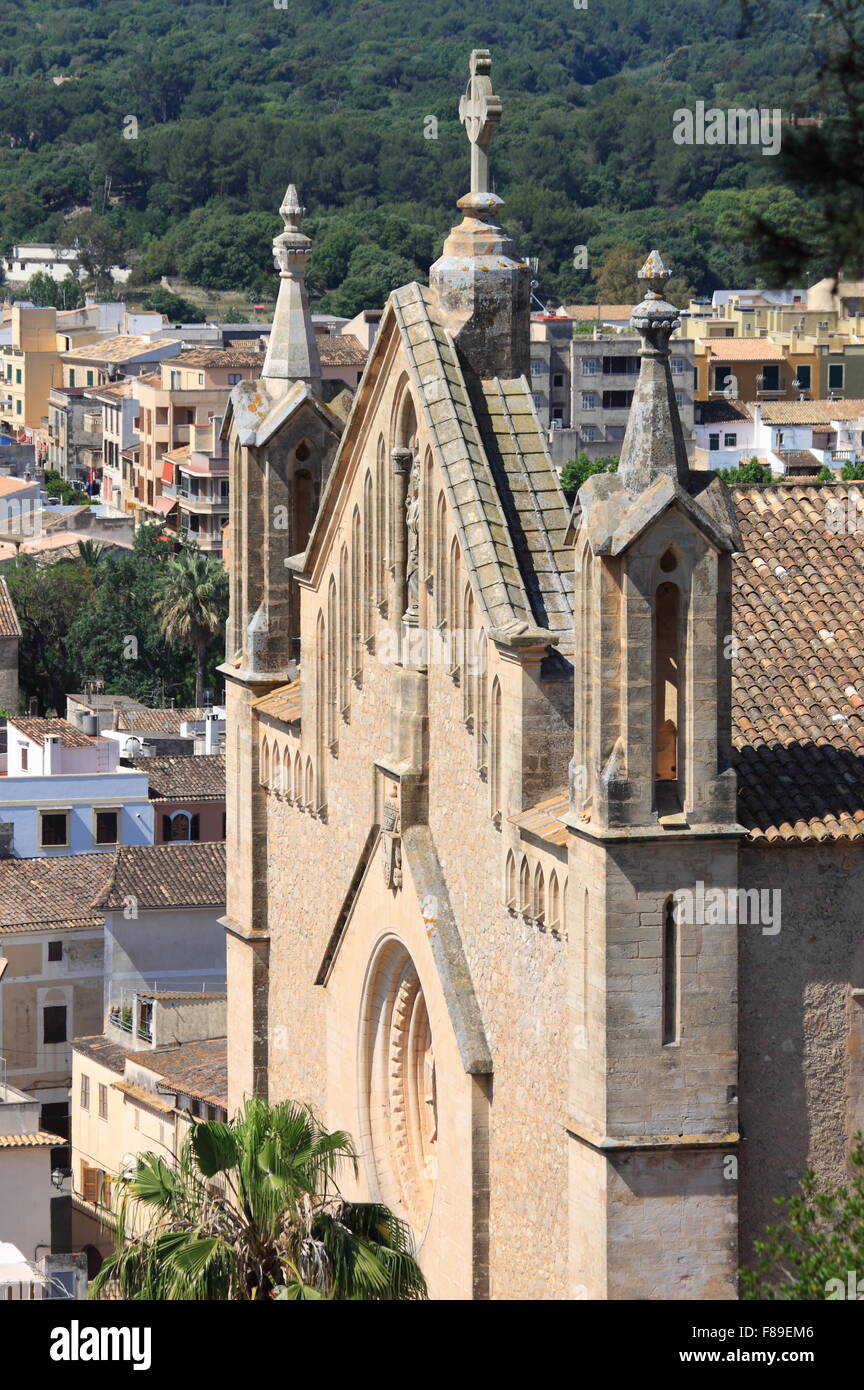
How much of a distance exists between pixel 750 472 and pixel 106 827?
165 feet

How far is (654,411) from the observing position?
2269 cm

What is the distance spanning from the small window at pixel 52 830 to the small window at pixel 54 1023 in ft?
27.4

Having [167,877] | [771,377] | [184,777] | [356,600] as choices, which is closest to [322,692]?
[356,600]

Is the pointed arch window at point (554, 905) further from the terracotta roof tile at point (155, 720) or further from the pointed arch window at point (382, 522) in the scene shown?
the terracotta roof tile at point (155, 720)

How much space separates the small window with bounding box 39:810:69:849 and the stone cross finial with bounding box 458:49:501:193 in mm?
44456

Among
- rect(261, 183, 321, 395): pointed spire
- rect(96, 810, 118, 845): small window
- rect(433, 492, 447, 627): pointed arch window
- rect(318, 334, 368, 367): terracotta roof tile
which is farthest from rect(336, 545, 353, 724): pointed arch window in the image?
rect(318, 334, 368, 367): terracotta roof tile

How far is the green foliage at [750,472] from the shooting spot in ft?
355

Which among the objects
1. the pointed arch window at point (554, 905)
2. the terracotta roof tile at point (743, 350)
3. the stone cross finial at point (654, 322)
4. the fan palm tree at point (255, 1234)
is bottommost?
the fan palm tree at point (255, 1234)

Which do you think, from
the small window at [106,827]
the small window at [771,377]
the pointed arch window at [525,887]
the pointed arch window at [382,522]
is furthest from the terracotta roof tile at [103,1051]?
the small window at [771,377]

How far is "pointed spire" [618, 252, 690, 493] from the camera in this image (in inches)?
885

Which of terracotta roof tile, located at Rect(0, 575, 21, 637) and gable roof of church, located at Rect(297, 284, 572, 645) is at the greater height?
terracotta roof tile, located at Rect(0, 575, 21, 637)

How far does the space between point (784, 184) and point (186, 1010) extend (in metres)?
38.5

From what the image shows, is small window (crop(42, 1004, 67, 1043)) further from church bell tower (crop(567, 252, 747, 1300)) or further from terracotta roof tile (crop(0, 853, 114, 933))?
church bell tower (crop(567, 252, 747, 1300))

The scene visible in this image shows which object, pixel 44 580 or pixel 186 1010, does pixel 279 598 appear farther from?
pixel 44 580
